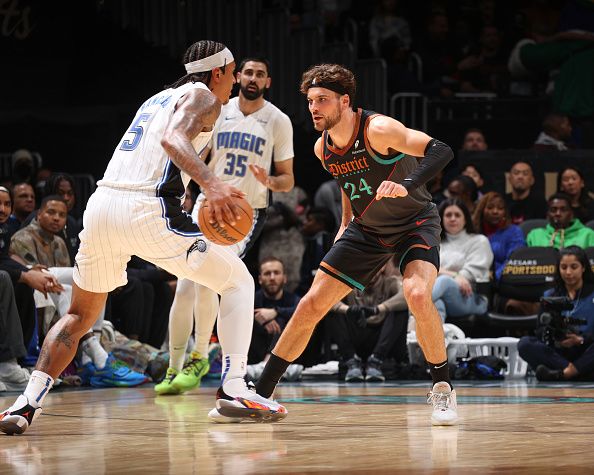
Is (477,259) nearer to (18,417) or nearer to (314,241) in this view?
(314,241)

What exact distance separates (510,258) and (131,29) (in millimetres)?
6228

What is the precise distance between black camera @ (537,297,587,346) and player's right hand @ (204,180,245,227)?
4.63 meters

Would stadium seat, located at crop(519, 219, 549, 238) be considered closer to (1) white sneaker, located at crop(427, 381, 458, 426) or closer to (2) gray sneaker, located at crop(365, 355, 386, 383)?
(2) gray sneaker, located at crop(365, 355, 386, 383)

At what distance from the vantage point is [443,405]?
5.54 meters

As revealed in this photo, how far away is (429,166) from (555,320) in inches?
156

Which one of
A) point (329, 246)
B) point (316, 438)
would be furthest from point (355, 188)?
point (329, 246)

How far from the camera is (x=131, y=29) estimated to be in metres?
14.0

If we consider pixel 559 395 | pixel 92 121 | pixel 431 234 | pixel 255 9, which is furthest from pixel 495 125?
pixel 431 234

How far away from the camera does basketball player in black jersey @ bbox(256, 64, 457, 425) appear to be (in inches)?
225

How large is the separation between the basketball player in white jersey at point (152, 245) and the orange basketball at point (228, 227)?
8.9 inches

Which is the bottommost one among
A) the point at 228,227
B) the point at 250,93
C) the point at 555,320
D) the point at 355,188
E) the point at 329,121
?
the point at 555,320

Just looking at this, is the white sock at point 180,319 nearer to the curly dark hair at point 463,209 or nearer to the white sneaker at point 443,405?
the white sneaker at point 443,405

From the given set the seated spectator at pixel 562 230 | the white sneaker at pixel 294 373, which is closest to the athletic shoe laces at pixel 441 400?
the white sneaker at pixel 294 373

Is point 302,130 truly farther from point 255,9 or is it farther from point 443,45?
point 443,45
